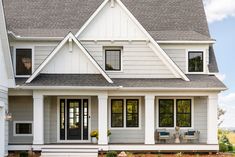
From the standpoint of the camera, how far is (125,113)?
28281 mm

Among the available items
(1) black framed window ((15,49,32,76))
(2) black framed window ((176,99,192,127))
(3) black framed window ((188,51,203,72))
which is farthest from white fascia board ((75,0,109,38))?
(2) black framed window ((176,99,192,127))

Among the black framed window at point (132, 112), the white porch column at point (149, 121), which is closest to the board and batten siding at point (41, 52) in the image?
the black framed window at point (132, 112)

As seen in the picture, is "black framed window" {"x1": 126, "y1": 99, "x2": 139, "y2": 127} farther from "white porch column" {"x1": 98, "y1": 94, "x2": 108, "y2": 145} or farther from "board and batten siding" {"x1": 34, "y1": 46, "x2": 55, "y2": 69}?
"board and batten siding" {"x1": 34, "y1": 46, "x2": 55, "y2": 69}

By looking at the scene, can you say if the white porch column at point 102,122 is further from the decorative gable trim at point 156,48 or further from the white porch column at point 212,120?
the white porch column at point 212,120

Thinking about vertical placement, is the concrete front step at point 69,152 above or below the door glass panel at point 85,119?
below

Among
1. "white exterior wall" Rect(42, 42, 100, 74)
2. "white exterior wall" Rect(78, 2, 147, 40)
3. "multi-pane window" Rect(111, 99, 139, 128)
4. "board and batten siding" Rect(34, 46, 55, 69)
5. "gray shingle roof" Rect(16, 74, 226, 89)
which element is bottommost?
"multi-pane window" Rect(111, 99, 139, 128)

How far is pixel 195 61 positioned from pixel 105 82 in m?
5.63

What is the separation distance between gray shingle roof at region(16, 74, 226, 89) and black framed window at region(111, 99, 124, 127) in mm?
1490

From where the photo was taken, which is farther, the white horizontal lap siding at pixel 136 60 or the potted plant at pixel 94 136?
the white horizontal lap siding at pixel 136 60

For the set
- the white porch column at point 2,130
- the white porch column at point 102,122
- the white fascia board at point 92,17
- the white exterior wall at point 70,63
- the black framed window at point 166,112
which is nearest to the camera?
the white porch column at point 2,130

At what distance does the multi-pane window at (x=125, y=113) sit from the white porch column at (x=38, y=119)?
13.4ft

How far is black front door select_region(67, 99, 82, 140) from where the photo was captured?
28.1 meters

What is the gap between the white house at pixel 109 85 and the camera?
26078 millimetres

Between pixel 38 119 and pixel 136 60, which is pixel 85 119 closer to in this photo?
pixel 38 119
